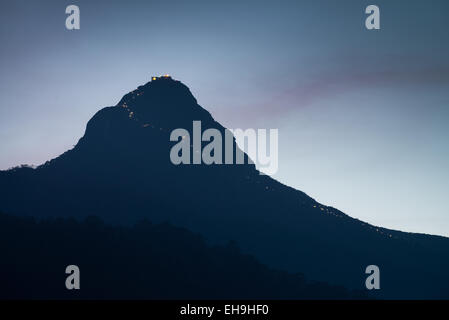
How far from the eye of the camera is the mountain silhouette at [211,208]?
155 metres

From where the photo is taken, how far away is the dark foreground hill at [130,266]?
304 feet

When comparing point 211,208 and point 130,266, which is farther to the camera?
point 211,208

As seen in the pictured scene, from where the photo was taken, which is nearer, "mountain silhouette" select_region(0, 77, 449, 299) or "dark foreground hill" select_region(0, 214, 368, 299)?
"dark foreground hill" select_region(0, 214, 368, 299)

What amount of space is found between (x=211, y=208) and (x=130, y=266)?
244 feet

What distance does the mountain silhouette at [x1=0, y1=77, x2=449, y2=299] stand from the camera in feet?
508

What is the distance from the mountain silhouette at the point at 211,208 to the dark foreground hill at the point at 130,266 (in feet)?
116

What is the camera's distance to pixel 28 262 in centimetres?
9825

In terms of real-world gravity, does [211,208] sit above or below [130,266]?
above

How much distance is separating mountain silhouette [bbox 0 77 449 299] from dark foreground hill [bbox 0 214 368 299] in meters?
35.3

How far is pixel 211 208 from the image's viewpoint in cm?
17450

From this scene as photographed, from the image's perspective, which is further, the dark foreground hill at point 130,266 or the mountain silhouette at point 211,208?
the mountain silhouette at point 211,208
